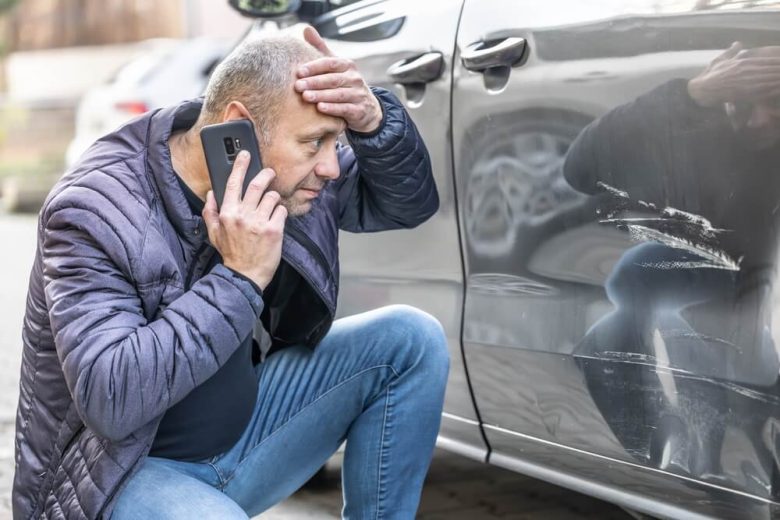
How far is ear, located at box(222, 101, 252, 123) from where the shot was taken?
189cm

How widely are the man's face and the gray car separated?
1.32 feet

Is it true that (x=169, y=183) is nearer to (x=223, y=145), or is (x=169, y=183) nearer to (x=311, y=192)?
(x=223, y=145)

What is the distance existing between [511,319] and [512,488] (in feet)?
3.50

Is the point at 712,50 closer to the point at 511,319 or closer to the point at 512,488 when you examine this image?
the point at 511,319

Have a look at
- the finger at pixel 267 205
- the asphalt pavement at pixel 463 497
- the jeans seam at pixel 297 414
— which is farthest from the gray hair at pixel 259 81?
the asphalt pavement at pixel 463 497

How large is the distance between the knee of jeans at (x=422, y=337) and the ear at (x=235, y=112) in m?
0.55

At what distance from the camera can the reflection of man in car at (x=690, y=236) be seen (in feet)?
5.64

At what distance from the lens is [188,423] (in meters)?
1.97

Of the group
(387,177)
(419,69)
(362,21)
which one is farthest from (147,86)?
(387,177)

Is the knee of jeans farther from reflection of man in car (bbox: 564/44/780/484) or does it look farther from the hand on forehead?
the hand on forehead

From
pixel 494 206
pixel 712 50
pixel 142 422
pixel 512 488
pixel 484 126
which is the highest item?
pixel 712 50

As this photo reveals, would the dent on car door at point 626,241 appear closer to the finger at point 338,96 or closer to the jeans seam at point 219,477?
the finger at point 338,96

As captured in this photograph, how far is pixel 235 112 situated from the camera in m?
1.90

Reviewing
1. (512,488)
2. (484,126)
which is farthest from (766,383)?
(512,488)
